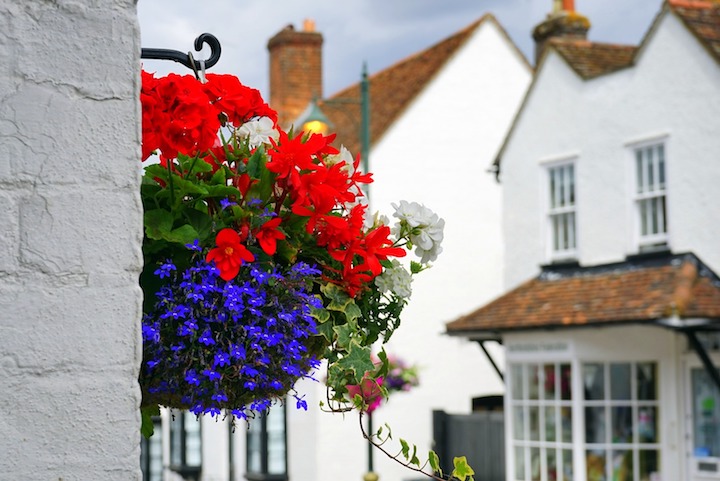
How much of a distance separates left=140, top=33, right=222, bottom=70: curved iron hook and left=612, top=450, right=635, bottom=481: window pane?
14623 mm

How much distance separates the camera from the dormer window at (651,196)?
1683cm

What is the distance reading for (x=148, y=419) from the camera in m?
2.76

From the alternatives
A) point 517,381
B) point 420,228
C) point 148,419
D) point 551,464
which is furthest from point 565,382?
point 148,419

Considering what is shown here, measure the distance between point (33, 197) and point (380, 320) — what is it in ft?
3.23

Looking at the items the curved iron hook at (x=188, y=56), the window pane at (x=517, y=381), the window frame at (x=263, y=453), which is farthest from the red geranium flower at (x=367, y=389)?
the window frame at (x=263, y=453)

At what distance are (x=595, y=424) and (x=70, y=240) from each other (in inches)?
609

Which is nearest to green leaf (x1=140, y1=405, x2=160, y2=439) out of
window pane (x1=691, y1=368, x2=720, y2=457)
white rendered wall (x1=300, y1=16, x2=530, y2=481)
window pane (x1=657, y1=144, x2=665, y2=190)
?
window pane (x1=691, y1=368, x2=720, y2=457)

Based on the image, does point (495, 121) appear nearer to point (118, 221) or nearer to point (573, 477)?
Answer: point (573, 477)

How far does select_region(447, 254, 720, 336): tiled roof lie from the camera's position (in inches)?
597

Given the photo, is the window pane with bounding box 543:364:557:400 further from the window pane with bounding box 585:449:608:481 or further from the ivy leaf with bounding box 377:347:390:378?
the ivy leaf with bounding box 377:347:390:378

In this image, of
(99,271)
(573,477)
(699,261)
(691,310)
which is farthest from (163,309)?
(573,477)

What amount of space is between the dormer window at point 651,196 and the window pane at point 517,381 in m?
2.59

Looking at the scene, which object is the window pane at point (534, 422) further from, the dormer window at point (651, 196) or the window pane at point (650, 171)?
the window pane at point (650, 171)

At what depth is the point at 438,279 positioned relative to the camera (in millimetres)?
23500
